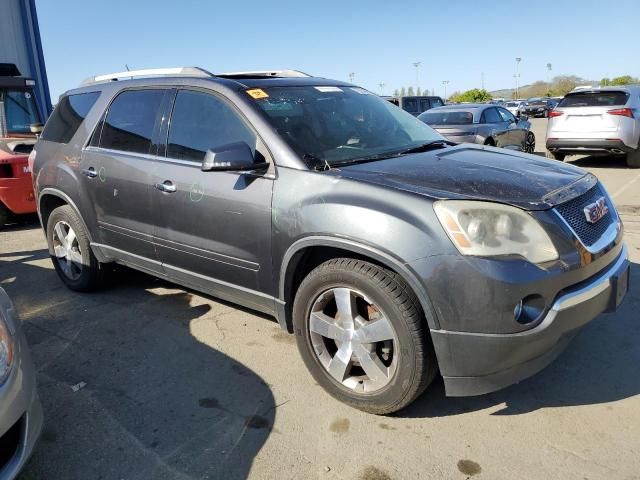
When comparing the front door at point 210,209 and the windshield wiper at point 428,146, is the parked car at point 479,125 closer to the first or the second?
the windshield wiper at point 428,146

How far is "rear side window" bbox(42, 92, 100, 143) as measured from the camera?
14.8ft

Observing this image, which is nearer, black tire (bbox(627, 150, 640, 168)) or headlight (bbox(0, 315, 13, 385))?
headlight (bbox(0, 315, 13, 385))

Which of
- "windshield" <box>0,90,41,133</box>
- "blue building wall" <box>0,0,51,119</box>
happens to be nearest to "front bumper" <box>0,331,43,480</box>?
"windshield" <box>0,90,41,133</box>

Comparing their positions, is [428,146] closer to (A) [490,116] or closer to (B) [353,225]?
(B) [353,225]

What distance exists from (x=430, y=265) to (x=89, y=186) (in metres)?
3.01

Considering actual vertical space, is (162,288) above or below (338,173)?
below

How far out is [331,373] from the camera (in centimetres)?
291

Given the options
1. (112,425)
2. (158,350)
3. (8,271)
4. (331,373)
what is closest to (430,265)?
(331,373)

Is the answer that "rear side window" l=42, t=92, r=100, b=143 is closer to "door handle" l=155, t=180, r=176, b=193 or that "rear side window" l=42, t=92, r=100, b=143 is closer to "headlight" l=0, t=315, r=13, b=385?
"door handle" l=155, t=180, r=176, b=193

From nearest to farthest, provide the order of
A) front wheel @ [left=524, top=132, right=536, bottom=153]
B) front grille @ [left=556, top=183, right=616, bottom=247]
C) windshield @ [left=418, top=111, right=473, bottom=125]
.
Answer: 1. front grille @ [left=556, top=183, right=616, bottom=247]
2. windshield @ [left=418, top=111, right=473, bottom=125]
3. front wheel @ [left=524, top=132, right=536, bottom=153]

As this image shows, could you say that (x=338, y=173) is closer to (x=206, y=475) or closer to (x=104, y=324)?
(x=206, y=475)

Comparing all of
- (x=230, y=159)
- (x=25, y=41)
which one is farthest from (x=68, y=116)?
→ (x=25, y=41)

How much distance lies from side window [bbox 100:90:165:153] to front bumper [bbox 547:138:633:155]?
908 centimetres

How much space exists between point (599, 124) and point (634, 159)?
1060 millimetres
